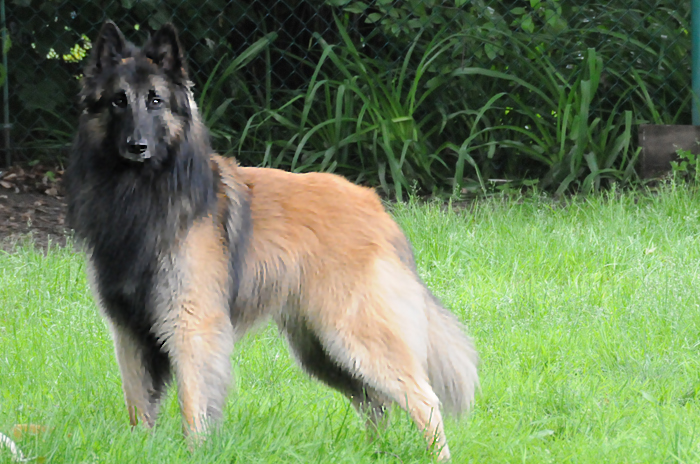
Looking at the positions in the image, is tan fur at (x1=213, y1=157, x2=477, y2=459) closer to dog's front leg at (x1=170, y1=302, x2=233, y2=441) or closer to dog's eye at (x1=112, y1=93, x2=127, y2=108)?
dog's front leg at (x1=170, y1=302, x2=233, y2=441)

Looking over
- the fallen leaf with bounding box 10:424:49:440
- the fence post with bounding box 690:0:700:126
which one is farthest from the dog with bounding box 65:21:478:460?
the fence post with bounding box 690:0:700:126

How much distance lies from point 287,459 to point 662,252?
2748 millimetres

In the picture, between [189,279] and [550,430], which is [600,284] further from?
[189,279]

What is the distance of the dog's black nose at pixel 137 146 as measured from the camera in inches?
104

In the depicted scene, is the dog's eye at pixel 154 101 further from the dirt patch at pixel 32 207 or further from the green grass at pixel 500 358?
the dirt patch at pixel 32 207

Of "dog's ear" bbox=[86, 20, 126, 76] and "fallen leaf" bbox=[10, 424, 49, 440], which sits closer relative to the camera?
"fallen leaf" bbox=[10, 424, 49, 440]

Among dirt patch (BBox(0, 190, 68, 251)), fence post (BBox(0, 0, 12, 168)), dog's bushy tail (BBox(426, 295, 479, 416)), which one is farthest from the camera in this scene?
fence post (BBox(0, 0, 12, 168))

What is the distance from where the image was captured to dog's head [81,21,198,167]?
8.75 ft

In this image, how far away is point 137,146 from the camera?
2650 millimetres

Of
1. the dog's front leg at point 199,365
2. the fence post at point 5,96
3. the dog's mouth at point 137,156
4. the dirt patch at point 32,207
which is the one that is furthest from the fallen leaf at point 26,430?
the fence post at point 5,96

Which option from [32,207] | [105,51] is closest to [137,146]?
[105,51]

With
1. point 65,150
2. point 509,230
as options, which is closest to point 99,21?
point 65,150

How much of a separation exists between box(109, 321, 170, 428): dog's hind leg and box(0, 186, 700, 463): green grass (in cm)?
9

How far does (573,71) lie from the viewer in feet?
20.4
